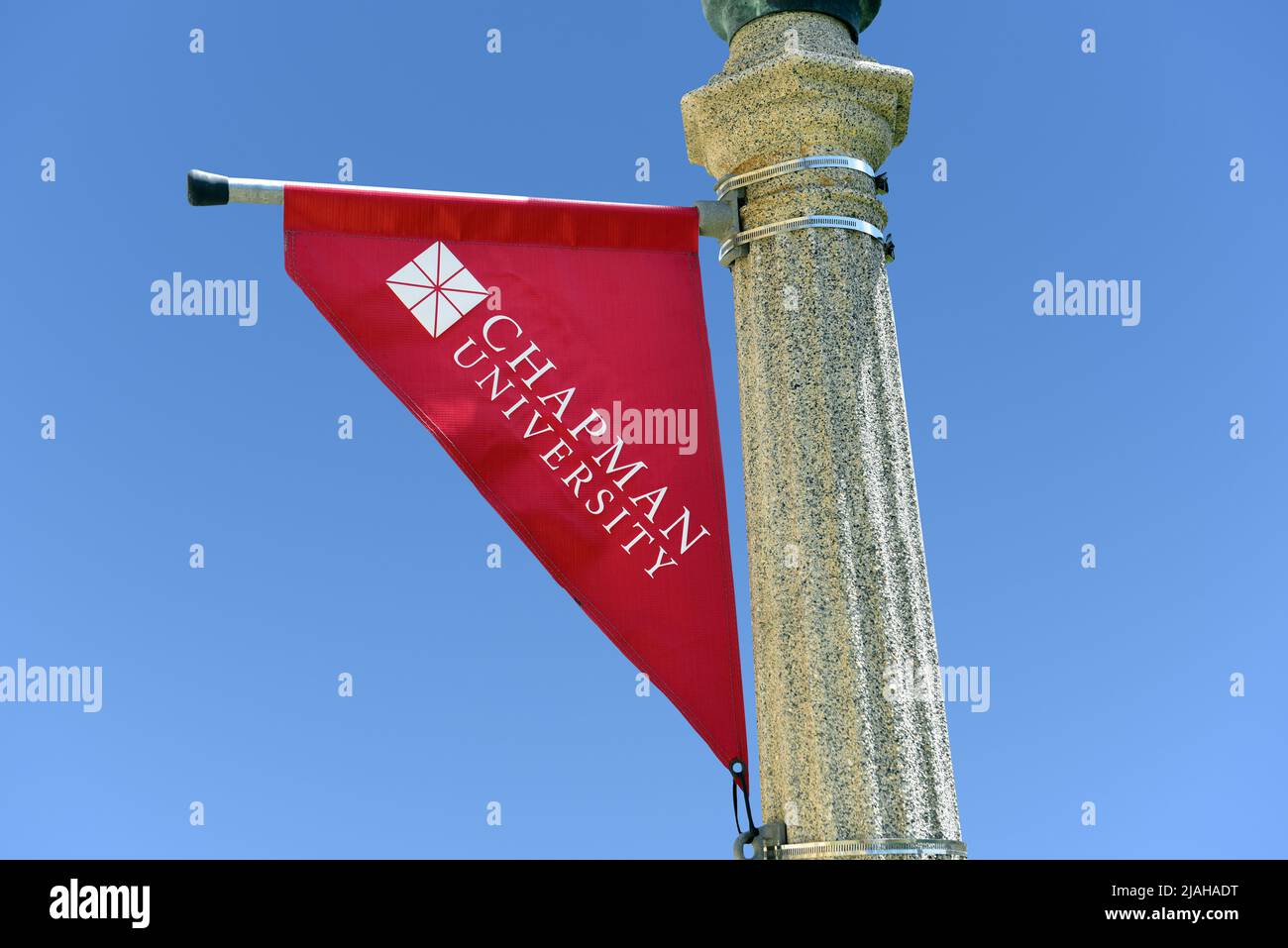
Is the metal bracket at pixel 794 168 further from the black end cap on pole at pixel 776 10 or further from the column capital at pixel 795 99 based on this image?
the black end cap on pole at pixel 776 10

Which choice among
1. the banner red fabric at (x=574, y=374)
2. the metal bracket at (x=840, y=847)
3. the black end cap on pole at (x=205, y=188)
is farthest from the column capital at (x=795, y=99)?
the metal bracket at (x=840, y=847)

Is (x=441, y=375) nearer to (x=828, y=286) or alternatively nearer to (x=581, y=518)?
(x=581, y=518)

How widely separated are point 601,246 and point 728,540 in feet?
4.56

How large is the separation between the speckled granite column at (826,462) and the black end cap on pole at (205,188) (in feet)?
6.66

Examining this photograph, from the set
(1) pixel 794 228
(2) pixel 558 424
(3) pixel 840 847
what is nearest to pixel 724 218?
(1) pixel 794 228

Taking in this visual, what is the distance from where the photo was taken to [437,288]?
636 cm

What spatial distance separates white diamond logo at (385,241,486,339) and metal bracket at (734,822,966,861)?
7.79 feet

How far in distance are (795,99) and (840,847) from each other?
10.1 feet

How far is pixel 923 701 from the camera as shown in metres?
5.89

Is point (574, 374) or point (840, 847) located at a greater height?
point (574, 374)

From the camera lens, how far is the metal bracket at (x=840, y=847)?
5.61 metres

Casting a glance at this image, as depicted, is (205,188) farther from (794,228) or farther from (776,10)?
(776,10)

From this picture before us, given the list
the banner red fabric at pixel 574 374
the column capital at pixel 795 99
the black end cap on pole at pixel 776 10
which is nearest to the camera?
the banner red fabric at pixel 574 374
